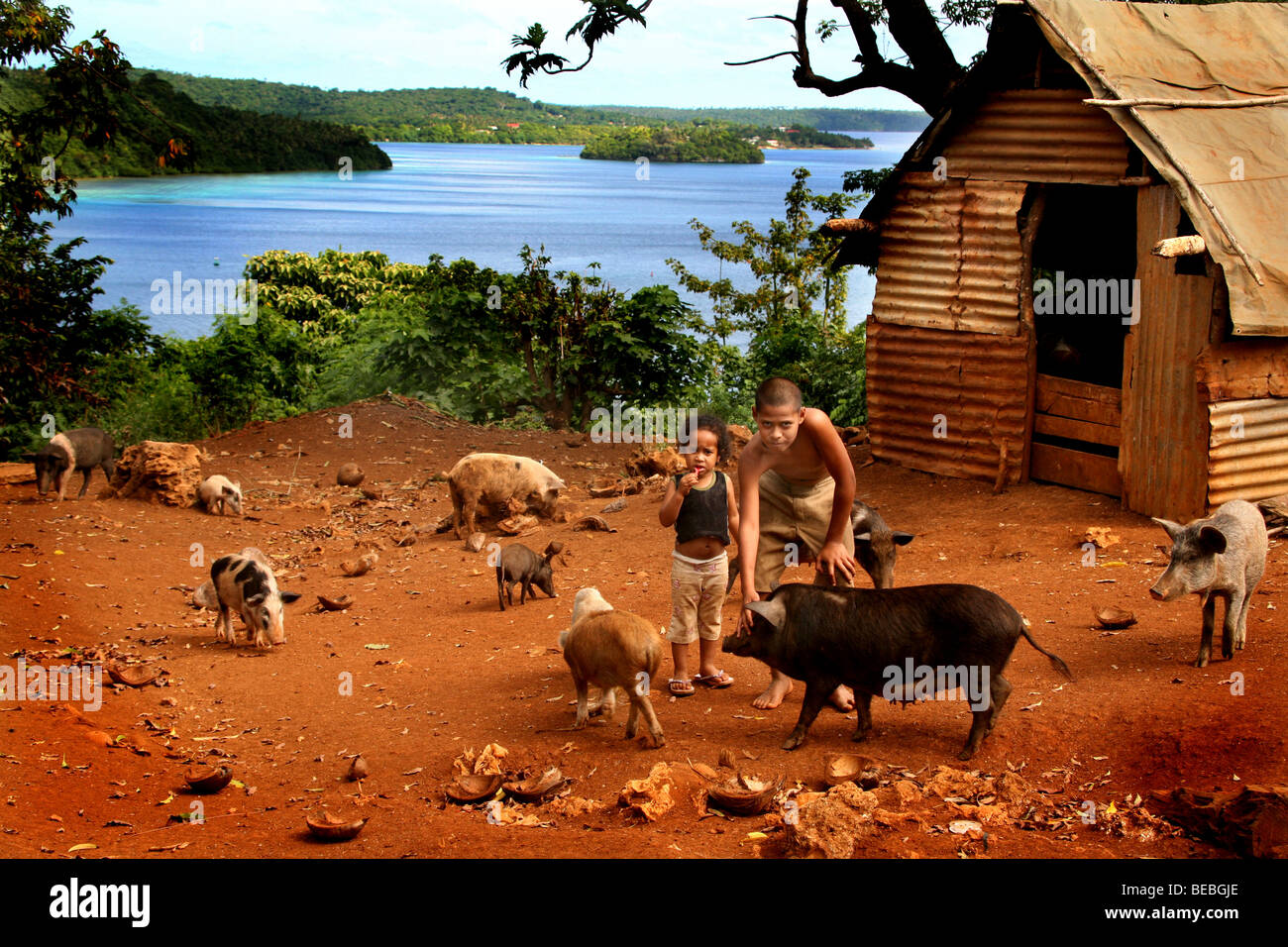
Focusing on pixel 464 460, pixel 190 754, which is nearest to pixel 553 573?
pixel 464 460

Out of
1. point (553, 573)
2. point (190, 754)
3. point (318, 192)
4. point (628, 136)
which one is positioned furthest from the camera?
point (318, 192)

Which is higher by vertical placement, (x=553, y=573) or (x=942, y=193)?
(x=942, y=193)

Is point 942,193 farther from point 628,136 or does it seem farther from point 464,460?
point 628,136

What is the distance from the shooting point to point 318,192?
333 ft

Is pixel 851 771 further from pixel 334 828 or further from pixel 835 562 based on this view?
pixel 334 828

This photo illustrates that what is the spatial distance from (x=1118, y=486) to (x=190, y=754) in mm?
8151

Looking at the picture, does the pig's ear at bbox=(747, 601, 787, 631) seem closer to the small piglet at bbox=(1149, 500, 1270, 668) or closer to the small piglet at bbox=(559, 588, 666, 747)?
the small piglet at bbox=(559, 588, 666, 747)

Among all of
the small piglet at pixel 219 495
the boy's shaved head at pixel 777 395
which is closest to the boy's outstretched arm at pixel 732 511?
the boy's shaved head at pixel 777 395

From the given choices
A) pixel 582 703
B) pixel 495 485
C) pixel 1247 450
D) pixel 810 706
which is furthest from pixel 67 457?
pixel 1247 450

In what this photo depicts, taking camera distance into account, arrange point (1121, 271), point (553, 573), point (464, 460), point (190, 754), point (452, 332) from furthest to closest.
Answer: point (452, 332) < point (1121, 271) < point (464, 460) < point (553, 573) < point (190, 754)

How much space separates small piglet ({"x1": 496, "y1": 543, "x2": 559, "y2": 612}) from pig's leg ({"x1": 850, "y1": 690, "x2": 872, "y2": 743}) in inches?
158

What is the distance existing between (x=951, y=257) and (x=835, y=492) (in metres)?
6.49

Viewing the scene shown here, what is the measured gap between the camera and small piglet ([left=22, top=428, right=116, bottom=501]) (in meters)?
12.6

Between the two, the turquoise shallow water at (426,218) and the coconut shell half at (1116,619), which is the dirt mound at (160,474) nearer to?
the coconut shell half at (1116,619)
